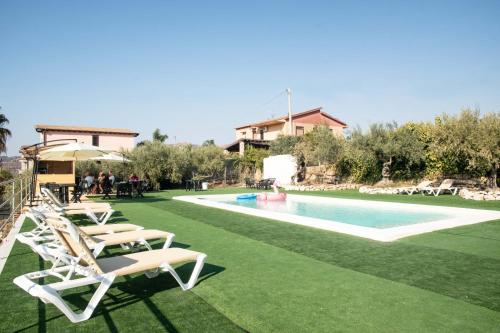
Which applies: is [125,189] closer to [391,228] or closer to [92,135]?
[391,228]

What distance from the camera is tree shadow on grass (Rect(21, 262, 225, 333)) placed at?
11.1ft

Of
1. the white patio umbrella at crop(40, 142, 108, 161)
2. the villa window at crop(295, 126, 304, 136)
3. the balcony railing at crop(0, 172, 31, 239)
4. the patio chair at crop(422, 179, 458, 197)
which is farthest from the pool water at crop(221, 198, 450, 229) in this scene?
the villa window at crop(295, 126, 304, 136)

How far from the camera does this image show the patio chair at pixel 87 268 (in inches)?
125

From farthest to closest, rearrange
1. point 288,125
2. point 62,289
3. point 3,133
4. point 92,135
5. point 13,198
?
point 288,125, point 92,135, point 3,133, point 13,198, point 62,289

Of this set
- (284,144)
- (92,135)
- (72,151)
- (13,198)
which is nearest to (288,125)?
(284,144)

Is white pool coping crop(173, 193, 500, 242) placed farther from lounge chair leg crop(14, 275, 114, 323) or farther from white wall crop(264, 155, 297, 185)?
white wall crop(264, 155, 297, 185)

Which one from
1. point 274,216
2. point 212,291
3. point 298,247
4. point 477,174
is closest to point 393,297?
point 212,291

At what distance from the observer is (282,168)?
89.6 feet

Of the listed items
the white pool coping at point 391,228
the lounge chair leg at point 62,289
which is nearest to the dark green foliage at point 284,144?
the white pool coping at point 391,228

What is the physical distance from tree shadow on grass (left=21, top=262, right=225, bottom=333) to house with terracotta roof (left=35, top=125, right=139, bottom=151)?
34057 millimetres

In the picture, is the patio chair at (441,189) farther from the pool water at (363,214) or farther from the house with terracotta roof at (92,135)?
the house with terracotta roof at (92,135)

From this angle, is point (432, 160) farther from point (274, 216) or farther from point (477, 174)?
point (274, 216)

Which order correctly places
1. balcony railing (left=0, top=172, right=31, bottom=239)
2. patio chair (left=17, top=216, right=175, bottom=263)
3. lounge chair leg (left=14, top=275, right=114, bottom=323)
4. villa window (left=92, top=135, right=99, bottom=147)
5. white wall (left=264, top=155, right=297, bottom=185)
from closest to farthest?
1. lounge chair leg (left=14, top=275, right=114, bottom=323)
2. patio chair (left=17, top=216, right=175, bottom=263)
3. balcony railing (left=0, top=172, right=31, bottom=239)
4. white wall (left=264, top=155, right=297, bottom=185)
5. villa window (left=92, top=135, right=99, bottom=147)

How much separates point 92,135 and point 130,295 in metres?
39.9
